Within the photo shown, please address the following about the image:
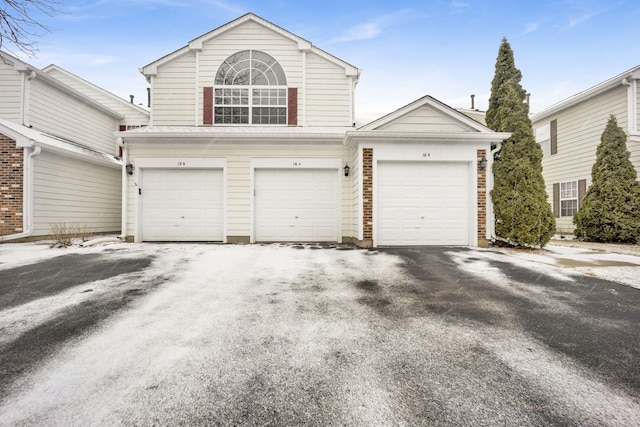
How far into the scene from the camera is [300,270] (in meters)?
5.11

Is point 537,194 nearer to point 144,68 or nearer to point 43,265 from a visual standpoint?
point 43,265

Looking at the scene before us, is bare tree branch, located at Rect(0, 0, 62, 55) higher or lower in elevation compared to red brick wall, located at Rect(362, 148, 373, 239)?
higher

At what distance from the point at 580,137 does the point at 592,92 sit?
1.74 metres

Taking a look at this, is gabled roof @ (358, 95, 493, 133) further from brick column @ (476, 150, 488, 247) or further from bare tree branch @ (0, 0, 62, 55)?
bare tree branch @ (0, 0, 62, 55)

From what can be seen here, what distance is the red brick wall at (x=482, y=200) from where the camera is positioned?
312 inches

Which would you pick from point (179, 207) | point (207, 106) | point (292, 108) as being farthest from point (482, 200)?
point (207, 106)

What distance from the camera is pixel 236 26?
397 inches

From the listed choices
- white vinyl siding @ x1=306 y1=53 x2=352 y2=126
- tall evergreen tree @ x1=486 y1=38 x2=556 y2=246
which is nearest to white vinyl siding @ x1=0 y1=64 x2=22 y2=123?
white vinyl siding @ x1=306 y1=53 x2=352 y2=126

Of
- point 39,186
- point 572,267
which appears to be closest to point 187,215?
point 39,186

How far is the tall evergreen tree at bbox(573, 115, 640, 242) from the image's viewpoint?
29.3ft

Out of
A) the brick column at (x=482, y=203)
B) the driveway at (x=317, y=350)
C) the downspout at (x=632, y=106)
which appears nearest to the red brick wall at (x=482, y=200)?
the brick column at (x=482, y=203)

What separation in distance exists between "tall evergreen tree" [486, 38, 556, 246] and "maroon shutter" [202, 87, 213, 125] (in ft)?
30.7

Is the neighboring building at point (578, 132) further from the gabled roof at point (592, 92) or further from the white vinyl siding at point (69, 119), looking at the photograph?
the white vinyl siding at point (69, 119)

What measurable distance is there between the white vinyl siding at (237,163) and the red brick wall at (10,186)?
323cm
